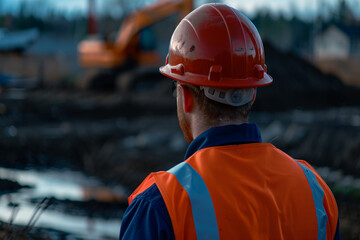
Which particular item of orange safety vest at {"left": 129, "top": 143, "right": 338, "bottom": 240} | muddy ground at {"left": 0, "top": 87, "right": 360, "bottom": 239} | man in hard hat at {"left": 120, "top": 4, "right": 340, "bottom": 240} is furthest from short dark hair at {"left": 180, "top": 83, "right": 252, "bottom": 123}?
muddy ground at {"left": 0, "top": 87, "right": 360, "bottom": 239}

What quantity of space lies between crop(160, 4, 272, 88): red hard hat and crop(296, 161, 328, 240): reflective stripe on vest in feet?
1.19

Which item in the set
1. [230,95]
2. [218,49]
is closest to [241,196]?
[230,95]

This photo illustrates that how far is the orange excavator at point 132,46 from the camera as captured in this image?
18297 mm

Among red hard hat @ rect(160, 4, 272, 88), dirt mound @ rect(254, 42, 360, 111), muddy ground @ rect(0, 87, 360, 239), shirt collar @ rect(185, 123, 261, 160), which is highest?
red hard hat @ rect(160, 4, 272, 88)

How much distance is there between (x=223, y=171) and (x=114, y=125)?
1268 centimetres

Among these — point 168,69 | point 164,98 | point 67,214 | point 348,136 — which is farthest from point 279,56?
point 168,69

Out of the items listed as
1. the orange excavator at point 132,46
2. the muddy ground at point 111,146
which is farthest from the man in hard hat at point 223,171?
the orange excavator at point 132,46

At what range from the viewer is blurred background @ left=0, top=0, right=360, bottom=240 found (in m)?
6.43

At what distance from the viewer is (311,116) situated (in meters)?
15.1

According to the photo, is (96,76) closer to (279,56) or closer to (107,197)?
(279,56)

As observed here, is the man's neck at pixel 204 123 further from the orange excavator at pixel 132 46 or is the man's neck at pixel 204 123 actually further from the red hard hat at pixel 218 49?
the orange excavator at pixel 132 46

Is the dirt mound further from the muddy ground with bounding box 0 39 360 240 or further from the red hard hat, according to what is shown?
the red hard hat

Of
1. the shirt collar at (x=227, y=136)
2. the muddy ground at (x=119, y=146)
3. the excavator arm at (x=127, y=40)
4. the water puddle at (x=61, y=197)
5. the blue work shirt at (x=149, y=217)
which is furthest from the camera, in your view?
the excavator arm at (x=127, y=40)

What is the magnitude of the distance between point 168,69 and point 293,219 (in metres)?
0.74
